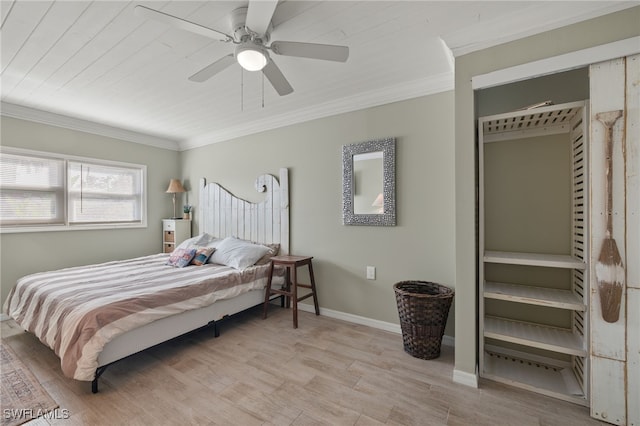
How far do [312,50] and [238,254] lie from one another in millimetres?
2297

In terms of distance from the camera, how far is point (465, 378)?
1904 mm

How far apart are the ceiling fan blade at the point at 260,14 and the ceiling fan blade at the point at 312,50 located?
101mm

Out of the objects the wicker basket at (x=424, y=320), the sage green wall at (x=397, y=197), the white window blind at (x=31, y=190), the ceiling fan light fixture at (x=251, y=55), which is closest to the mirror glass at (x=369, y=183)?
the sage green wall at (x=397, y=197)

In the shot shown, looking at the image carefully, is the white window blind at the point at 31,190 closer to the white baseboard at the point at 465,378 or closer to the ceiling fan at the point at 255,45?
the ceiling fan at the point at 255,45

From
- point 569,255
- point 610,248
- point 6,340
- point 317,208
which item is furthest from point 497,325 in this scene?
point 6,340

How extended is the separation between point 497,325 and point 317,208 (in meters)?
1.98

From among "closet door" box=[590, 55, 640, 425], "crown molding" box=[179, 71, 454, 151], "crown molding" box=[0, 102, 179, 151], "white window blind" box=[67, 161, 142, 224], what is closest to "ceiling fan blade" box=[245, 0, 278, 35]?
"crown molding" box=[179, 71, 454, 151]

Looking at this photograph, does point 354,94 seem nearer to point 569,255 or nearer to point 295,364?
point 569,255

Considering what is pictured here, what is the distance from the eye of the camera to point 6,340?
2.60m

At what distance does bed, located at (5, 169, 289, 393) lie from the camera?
72.9 inches

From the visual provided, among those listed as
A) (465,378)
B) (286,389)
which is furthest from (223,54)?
(465,378)

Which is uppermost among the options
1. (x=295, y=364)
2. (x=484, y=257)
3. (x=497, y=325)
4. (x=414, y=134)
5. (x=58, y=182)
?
(x=414, y=134)

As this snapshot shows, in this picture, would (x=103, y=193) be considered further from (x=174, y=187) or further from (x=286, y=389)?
(x=286, y=389)

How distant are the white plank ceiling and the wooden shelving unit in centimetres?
60
